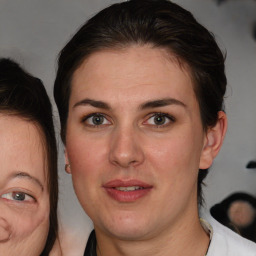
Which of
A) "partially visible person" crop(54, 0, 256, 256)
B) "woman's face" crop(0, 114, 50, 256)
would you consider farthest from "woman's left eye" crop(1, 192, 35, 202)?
"partially visible person" crop(54, 0, 256, 256)

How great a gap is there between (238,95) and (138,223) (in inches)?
38.5

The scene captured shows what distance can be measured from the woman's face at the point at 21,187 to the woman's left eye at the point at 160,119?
29 centimetres

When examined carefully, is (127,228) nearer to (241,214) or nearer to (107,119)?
(107,119)

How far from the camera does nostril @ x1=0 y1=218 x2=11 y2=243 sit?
65.3 inches

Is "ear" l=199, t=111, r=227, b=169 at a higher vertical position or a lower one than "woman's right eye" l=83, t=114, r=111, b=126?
lower

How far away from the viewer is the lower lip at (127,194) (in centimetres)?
A: 163

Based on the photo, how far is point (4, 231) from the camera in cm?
166

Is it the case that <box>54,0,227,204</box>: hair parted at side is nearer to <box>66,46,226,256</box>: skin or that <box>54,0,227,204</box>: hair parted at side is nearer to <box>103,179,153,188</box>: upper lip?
<box>66,46,226,256</box>: skin

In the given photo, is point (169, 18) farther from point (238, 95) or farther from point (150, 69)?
point (238, 95)

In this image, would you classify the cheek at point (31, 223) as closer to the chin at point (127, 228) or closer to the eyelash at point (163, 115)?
the chin at point (127, 228)

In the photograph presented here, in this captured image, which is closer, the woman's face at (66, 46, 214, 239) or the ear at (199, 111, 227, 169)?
the woman's face at (66, 46, 214, 239)

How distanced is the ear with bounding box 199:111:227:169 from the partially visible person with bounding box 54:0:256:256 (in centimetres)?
2

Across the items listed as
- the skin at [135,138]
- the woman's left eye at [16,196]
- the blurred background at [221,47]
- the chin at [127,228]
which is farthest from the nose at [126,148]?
the blurred background at [221,47]

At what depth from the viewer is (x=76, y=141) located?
1.70 m
